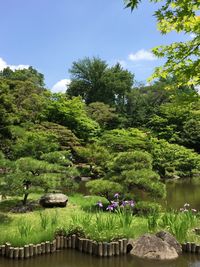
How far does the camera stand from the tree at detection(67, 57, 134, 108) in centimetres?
3781

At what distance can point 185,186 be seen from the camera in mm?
18297

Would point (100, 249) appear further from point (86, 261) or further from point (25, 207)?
point (25, 207)

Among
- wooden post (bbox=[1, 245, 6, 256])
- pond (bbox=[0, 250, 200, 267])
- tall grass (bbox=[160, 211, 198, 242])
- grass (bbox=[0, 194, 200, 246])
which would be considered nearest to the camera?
pond (bbox=[0, 250, 200, 267])

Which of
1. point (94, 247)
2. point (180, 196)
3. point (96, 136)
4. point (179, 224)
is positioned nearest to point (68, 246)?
point (94, 247)

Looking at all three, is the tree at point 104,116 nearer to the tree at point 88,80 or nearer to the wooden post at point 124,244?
the tree at point 88,80

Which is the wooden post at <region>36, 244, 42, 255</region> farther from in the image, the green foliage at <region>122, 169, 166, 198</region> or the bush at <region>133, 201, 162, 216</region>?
the green foliage at <region>122, 169, 166, 198</region>

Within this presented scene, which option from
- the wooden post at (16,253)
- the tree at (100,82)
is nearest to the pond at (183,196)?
the wooden post at (16,253)

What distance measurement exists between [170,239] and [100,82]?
32.0 meters

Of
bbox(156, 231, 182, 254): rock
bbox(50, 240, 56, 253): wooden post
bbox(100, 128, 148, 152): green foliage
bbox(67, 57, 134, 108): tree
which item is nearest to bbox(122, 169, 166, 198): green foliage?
bbox(156, 231, 182, 254): rock

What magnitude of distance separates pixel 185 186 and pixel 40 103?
1005 cm

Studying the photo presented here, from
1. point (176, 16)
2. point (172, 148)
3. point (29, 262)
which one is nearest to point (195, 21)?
point (176, 16)

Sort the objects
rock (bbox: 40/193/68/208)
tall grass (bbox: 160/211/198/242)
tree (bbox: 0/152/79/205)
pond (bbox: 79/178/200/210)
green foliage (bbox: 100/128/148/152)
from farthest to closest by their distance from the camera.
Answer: green foliage (bbox: 100/128/148/152) → pond (bbox: 79/178/200/210) → rock (bbox: 40/193/68/208) → tree (bbox: 0/152/79/205) → tall grass (bbox: 160/211/198/242)

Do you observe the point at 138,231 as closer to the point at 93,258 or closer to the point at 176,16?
the point at 93,258

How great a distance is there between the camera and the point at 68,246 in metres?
7.62
